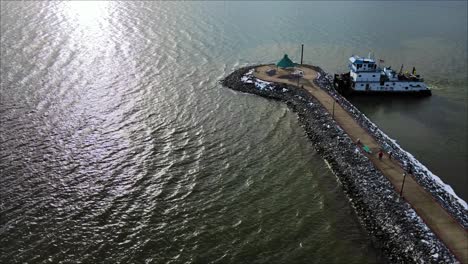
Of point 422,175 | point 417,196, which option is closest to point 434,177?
point 422,175

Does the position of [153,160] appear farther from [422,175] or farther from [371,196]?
[422,175]

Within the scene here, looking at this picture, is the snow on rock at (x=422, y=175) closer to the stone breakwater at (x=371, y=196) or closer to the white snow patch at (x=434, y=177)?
the white snow patch at (x=434, y=177)

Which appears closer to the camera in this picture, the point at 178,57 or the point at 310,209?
the point at 310,209

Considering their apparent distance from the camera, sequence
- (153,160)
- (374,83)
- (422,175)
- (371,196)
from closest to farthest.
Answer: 1. (371,196)
2. (422,175)
3. (153,160)
4. (374,83)

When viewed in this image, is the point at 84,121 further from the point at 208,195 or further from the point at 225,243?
the point at 225,243

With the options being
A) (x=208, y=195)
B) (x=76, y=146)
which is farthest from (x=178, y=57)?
(x=208, y=195)

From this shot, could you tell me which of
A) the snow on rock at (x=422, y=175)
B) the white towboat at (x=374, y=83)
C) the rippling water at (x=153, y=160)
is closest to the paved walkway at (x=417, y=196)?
the snow on rock at (x=422, y=175)
